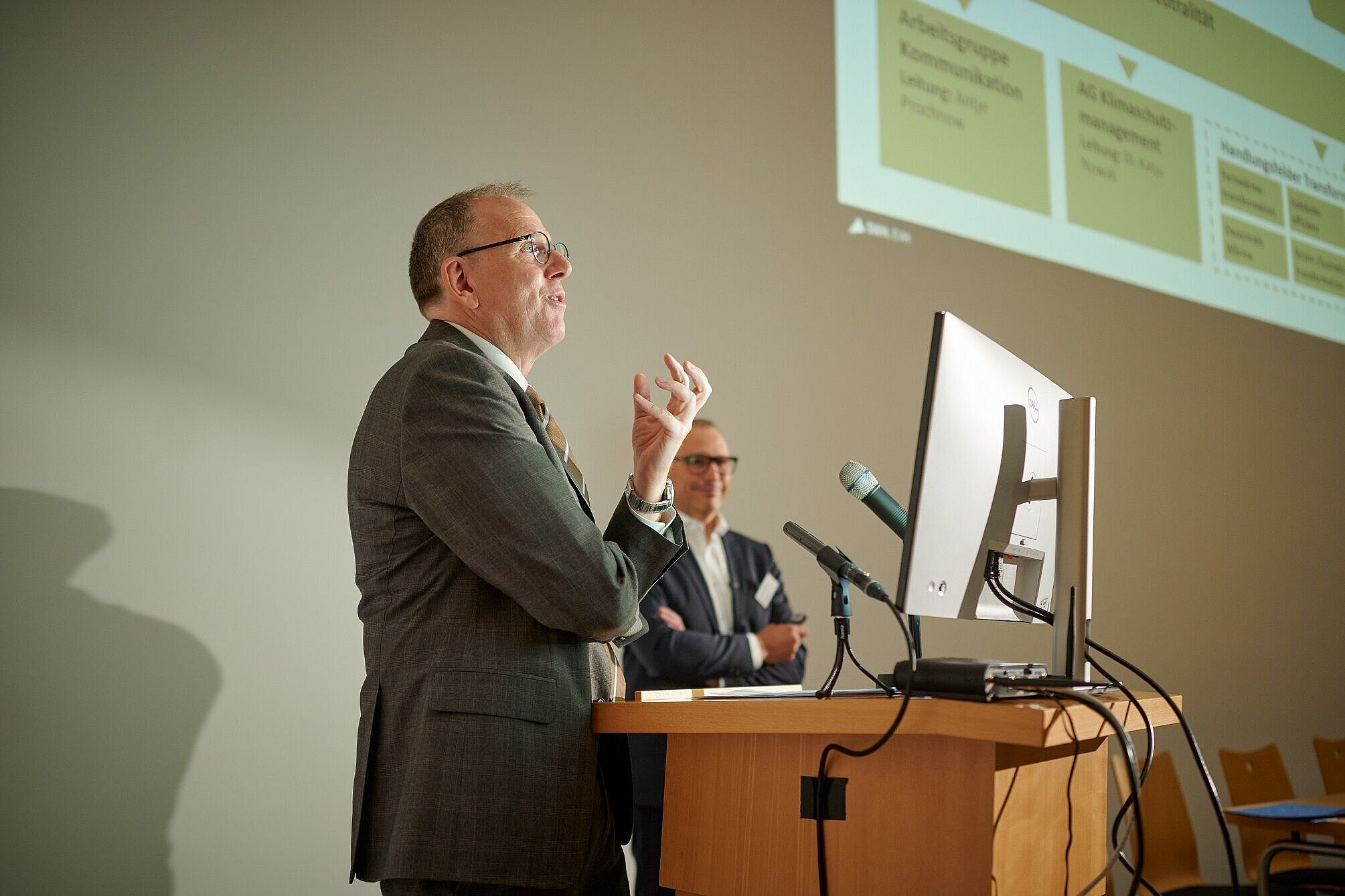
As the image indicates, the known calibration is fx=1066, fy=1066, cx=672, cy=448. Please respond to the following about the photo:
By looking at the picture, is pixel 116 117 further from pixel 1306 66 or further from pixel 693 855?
pixel 1306 66

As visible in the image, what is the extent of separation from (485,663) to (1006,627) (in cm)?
303

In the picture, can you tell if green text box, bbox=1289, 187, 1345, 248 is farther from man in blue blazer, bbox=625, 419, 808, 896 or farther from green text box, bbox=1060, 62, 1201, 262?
man in blue blazer, bbox=625, 419, 808, 896

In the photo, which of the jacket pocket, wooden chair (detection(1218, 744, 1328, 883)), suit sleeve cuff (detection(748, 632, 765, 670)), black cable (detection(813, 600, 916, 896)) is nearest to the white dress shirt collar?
the jacket pocket

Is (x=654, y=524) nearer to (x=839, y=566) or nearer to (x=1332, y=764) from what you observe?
(x=839, y=566)

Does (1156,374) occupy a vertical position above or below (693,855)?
above

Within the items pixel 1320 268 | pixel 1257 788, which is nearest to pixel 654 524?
pixel 1257 788

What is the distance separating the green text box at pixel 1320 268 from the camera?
4777mm

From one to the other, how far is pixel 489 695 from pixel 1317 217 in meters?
4.94

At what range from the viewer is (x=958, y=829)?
1128 millimetres

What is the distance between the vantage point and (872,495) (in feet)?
4.62

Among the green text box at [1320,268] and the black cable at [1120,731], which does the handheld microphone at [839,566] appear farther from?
the green text box at [1320,268]

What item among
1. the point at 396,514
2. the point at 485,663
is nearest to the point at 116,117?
the point at 396,514

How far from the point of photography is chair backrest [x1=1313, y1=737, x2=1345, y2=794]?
4.02m

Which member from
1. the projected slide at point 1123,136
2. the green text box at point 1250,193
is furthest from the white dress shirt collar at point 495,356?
the green text box at point 1250,193
